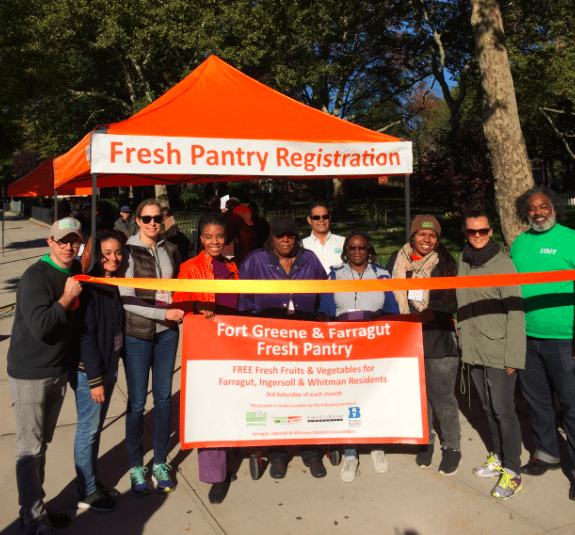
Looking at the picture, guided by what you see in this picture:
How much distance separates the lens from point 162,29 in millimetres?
20000

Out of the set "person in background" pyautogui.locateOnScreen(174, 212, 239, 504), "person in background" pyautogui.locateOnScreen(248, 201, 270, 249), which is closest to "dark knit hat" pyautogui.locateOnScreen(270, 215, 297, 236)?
"person in background" pyautogui.locateOnScreen(174, 212, 239, 504)

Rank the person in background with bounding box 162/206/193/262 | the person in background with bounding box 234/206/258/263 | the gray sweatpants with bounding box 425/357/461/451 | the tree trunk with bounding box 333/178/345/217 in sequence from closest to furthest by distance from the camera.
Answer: the gray sweatpants with bounding box 425/357/461/451 → the person in background with bounding box 234/206/258/263 → the person in background with bounding box 162/206/193/262 → the tree trunk with bounding box 333/178/345/217

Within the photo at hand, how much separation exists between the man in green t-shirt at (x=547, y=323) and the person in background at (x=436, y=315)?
514 millimetres

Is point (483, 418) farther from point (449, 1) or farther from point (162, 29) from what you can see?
point (449, 1)

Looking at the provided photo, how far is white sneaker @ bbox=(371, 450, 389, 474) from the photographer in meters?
4.25

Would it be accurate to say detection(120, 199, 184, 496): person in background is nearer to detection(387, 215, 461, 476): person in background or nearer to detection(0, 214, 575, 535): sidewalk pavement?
detection(0, 214, 575, 535): sidewalk pavement

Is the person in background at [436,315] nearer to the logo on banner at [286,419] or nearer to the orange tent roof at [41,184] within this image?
the logo on banner at [286,419]

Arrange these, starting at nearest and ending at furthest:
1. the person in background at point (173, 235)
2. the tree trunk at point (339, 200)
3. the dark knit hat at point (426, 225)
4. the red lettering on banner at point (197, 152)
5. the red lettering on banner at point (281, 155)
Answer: the dark knit hat at point (426, 225)
the red lettering on banner at point (197, 152)
the red lettering on banner at point (281, 155)
the person in background at point (173, 235)
the tree trunk at point (339, 200)

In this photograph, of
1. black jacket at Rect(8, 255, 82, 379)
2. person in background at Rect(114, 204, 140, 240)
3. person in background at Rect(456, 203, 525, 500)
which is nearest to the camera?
black jacket at Rect(8, 255, 82, 379)

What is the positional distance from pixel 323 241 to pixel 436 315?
5.00ft

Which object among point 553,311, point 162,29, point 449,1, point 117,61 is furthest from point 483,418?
point 117,61

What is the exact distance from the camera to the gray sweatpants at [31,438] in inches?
129

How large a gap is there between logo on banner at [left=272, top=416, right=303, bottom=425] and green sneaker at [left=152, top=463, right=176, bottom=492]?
903 millimetres

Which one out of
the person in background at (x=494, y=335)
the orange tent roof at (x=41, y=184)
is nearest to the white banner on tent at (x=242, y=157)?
the person in background at (x=494, y=335)
